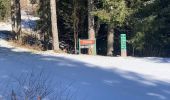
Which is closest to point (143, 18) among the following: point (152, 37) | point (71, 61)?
point (152, 37)

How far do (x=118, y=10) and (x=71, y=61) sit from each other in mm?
12740

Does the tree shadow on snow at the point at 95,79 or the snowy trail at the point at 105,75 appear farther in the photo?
the snowy trail at the point at 105,75

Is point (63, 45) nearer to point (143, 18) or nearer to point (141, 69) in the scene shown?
point (143, 18)

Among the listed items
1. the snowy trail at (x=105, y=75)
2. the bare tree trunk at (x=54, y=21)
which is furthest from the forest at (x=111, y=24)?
the snowy trail at (x=105, y=75)

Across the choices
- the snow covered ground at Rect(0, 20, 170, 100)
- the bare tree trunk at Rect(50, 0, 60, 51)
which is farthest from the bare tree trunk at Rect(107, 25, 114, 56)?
the snow covered ground at Rect(0, 20, 170, 100)

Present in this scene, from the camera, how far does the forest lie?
1158 inches

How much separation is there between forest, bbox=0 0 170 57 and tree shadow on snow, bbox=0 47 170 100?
9.73 m

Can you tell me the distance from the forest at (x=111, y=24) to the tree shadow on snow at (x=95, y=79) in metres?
9.73

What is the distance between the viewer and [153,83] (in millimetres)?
13117

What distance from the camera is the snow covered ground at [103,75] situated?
1185cm

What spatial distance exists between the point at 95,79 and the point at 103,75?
734 millimetres

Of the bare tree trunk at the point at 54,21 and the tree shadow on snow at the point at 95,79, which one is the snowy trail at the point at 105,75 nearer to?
the tree shadow on snow at the point at 95,79

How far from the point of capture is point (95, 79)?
1382 cm

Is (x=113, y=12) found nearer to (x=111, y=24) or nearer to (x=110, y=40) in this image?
(x=111, y=24)
